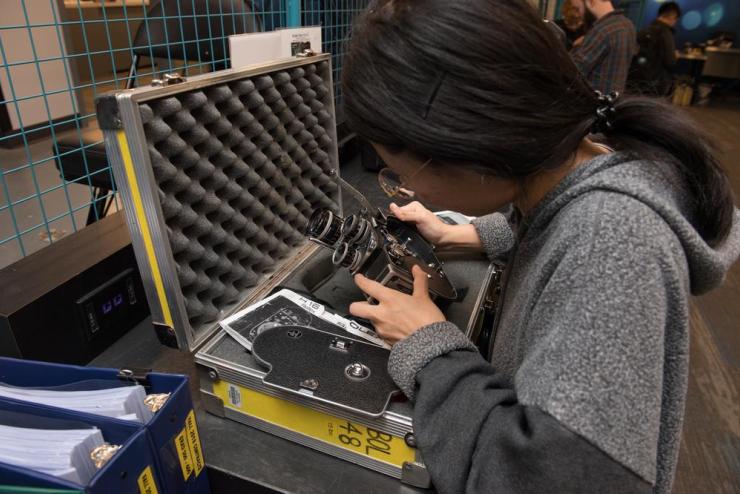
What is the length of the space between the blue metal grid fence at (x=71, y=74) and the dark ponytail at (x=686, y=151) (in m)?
0.84

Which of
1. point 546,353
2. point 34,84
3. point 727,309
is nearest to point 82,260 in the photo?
point 546,353

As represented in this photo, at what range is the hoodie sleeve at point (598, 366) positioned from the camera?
1.32 ft

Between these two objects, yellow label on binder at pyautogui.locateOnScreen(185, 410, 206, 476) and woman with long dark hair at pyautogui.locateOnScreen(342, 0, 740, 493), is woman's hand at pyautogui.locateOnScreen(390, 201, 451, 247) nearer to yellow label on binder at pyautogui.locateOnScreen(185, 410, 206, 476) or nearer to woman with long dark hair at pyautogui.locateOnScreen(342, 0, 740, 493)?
woman with long dark hair at pyautogui.locateOnScreen(342, 0, 740, 493)

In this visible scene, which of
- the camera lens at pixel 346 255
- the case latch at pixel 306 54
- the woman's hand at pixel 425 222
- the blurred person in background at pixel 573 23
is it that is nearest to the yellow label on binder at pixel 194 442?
the camera lens at pixel 346 255

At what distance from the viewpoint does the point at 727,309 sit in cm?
178

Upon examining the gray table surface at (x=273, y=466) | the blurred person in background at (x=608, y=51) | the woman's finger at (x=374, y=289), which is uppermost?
the blurred person in background at (x=608, y=51)

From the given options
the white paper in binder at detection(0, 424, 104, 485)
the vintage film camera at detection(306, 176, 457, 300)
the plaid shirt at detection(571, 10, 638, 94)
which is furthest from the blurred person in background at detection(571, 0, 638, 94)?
the white paper in binder at detection(0, 424, 104, 485)

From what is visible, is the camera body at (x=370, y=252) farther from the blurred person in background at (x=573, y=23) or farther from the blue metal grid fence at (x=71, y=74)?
the blurred person in background at (x=573, y=23)

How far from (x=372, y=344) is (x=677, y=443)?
1.29 ft

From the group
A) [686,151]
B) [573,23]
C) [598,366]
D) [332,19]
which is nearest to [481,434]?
[598,366]

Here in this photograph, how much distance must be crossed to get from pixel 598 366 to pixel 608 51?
209 centimetres

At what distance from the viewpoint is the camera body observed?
0.76 m

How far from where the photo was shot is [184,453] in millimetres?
590

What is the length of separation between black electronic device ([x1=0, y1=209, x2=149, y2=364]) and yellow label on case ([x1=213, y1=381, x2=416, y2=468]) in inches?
11.4
